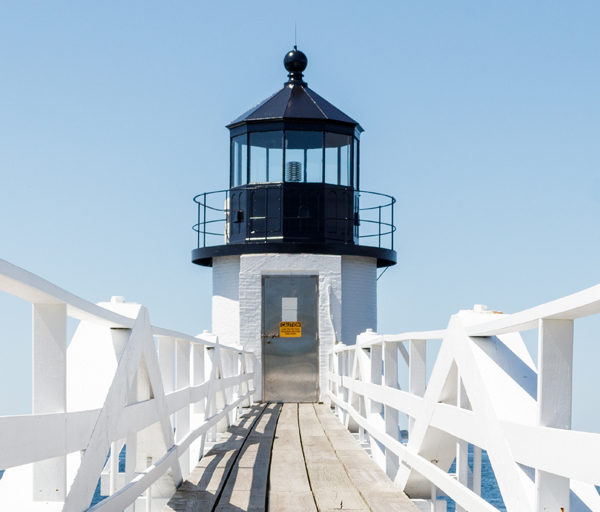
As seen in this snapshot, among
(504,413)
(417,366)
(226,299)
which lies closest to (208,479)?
(417,366)

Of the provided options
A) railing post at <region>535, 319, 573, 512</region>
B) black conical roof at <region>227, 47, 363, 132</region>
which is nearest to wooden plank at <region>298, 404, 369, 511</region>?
railing post at <region>535, 319, 573, 512</region>

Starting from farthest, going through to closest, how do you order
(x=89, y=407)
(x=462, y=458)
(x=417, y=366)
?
(x=417, y=366), (x=462, y=458), (x=89, y=407)

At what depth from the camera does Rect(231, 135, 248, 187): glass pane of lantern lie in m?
15.9

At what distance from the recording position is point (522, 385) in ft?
11.9

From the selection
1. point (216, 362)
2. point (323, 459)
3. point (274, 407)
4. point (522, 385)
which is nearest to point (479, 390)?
point (522, 385)

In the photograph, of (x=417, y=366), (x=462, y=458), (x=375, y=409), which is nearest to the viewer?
(x=462, y=458)

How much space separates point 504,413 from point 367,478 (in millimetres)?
2985

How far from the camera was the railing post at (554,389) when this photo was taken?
9.40 ft

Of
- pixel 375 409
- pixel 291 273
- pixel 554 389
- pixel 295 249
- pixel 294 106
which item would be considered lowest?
pixel 375 409

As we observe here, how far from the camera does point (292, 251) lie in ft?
49.9

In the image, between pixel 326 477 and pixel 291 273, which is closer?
pixel 326 477

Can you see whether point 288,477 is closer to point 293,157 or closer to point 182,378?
point 182,378

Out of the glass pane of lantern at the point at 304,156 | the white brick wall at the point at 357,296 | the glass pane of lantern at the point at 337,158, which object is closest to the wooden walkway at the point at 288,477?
the white brick wall at the point at 357,296

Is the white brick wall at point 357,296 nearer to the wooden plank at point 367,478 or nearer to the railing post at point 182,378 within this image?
the wooden plank at point 367,478
